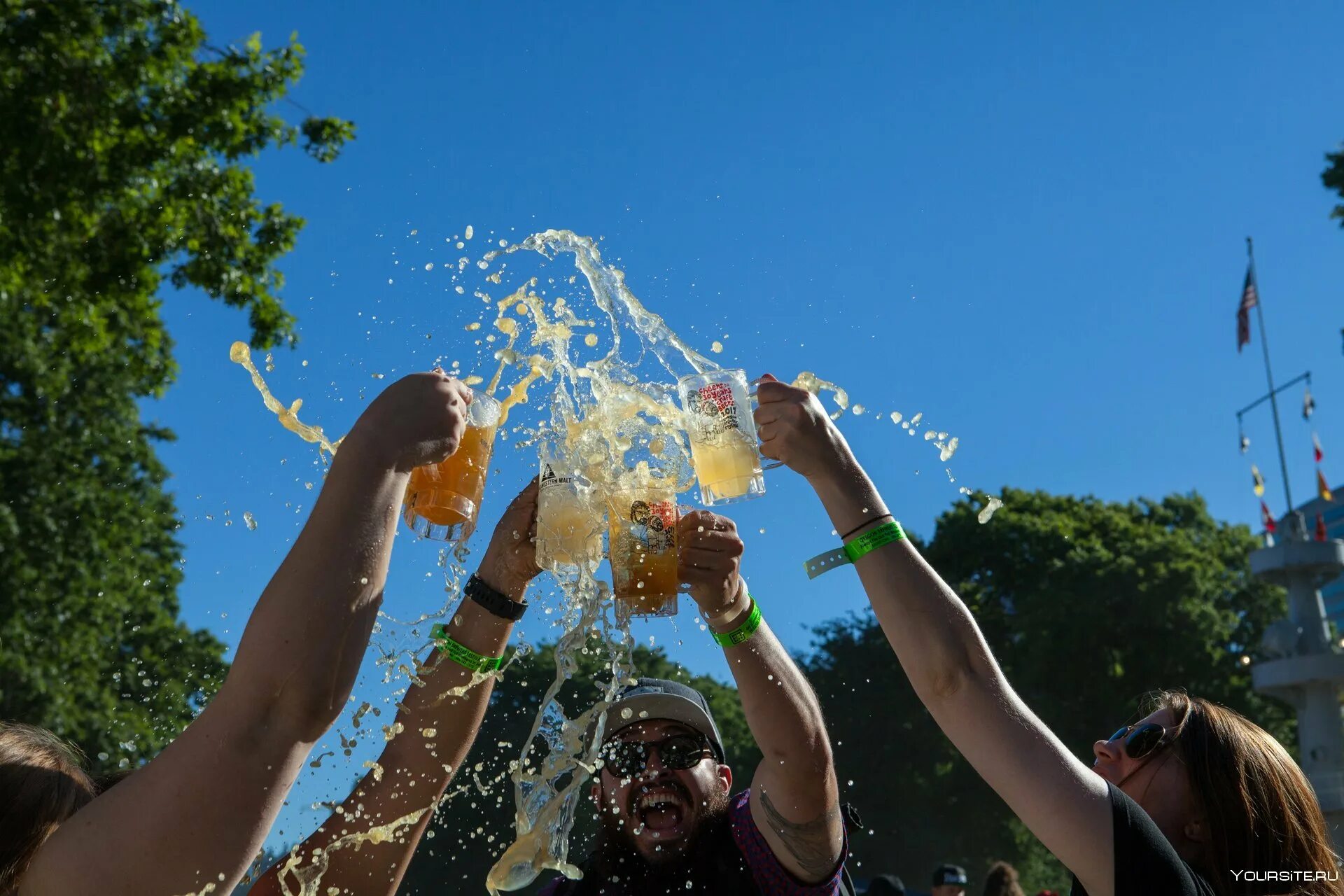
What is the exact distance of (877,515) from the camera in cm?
237

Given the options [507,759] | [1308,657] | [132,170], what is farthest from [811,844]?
[1308,657]

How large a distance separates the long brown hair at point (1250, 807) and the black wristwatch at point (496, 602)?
4.95 feet

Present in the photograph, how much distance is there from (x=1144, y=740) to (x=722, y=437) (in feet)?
3.77

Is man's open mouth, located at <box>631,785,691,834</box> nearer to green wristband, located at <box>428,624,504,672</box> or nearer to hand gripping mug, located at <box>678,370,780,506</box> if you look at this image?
green wristband, located at <box>428,624,504,672</box>

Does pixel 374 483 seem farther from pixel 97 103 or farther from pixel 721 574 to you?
pixel 97 103

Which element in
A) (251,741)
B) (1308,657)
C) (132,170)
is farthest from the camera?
(1308,657)

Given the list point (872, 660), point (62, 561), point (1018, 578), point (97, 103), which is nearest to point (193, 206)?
point (97, 103)

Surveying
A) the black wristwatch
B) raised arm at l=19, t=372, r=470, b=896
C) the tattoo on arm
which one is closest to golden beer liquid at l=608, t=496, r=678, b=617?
the black wristwatch

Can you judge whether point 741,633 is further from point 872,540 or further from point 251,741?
point 251,741

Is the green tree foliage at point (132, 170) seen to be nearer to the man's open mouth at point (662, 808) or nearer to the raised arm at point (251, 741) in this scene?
the man's open mouth at point (662, 808)

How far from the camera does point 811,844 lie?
291cm

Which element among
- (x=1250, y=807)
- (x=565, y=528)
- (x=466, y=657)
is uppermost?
(x=565, y=528)

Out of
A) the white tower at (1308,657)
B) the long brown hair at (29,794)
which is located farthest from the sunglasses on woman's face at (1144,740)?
the white tower at (1308,657)

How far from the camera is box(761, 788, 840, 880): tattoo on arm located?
2.91 m
